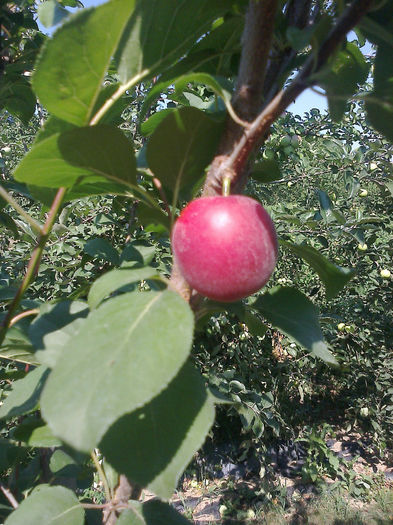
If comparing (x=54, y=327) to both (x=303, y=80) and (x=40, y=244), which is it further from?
(x=303, y=80)

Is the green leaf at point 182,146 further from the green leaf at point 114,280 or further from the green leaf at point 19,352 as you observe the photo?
the green leaf at point 19,352

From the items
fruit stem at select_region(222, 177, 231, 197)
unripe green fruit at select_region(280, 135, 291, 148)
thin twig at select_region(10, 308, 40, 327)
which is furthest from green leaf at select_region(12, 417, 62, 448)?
unripe green fruit at select_region(280, 135, 291, 148)

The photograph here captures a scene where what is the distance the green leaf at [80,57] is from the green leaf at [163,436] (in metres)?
0.32

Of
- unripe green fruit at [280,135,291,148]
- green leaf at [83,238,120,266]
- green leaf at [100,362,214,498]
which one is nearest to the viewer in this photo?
green leaf at [100,362,214,498]

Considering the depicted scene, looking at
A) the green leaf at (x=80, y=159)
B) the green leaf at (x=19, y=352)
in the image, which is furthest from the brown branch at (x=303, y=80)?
the green leaf at (x=19, y=352)

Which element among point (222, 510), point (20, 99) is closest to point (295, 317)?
point (20, 99)

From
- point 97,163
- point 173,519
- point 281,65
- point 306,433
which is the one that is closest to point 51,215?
point 97,163

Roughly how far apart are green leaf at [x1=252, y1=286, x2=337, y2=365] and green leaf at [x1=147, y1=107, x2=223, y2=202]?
0.20 metres

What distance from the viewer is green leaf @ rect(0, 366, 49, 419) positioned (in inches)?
22.1

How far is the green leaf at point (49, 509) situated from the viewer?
0.56 metres

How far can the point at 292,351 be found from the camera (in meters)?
2.88

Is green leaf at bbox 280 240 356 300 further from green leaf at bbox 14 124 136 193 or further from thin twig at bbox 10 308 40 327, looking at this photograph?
thin twig at bbox 10 308 40 327

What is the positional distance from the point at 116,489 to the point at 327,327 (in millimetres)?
2491

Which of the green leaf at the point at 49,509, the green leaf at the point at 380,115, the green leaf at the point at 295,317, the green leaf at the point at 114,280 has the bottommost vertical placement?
the green leaf at the point at 49,509
